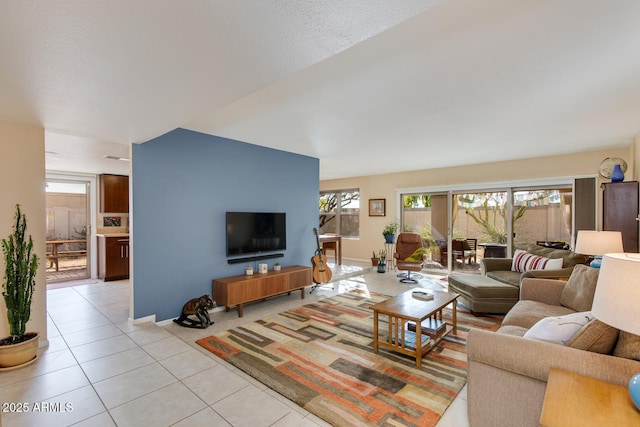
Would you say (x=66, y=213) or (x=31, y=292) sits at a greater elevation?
(x=66, y=213)

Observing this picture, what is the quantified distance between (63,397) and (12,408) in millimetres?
272

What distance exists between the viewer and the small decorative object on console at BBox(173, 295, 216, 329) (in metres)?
3.50

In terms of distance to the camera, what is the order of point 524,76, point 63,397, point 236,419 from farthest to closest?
1. point 524,76
2. point 63,397
3. point 236,419

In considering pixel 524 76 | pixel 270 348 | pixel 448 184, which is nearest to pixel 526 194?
pixel 448 184

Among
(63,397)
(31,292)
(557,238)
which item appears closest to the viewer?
(63,397)

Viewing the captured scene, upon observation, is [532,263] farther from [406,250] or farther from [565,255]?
[406,250]

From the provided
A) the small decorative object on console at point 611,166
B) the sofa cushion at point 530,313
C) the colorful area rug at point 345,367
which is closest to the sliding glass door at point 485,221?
the small decorative object on console at point 611,166

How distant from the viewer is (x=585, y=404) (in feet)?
3.85

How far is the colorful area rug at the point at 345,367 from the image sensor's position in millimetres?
2016

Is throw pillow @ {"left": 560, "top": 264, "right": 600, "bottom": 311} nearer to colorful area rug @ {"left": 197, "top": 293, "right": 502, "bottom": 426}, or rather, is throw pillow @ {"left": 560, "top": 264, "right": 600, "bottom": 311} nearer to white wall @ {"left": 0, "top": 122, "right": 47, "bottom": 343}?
colorful area rug @ {"left": 197, "top": 293, "right": 502, "bottom": 426}

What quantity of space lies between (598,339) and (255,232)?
3.78 meters

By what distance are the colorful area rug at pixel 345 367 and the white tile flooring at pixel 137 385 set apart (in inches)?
4.5

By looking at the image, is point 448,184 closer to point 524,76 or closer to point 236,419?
point 524,76

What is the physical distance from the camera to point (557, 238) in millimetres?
5410
